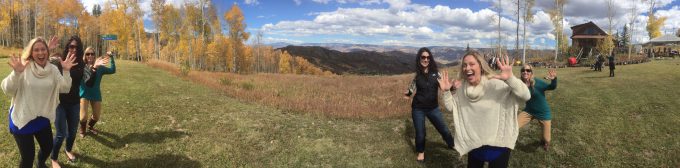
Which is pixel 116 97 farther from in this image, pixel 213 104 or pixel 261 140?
pixel 261 140

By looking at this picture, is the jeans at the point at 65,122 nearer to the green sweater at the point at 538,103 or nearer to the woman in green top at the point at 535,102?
the woman in green top at the point at 535,102

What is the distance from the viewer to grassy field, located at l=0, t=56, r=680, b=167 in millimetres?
7914

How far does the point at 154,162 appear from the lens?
7.53m

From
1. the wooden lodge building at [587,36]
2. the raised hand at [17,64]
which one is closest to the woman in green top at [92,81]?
the raised hand at [17,64]

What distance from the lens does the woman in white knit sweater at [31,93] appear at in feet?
15.4

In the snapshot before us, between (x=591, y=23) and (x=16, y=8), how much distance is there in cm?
8008

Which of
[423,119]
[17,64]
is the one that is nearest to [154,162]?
[17,64]

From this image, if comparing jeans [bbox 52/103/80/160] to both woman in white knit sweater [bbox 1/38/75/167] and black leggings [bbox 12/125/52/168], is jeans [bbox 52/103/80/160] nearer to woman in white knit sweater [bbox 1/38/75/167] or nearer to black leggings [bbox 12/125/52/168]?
black leggings [bbox 12/125/52/168]

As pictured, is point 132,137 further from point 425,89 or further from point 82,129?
point 425,89

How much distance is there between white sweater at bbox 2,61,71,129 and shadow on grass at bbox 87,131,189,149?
345 cm

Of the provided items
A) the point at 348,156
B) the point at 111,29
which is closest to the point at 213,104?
the point at 348,156

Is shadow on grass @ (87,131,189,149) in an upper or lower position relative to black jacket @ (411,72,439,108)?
lower

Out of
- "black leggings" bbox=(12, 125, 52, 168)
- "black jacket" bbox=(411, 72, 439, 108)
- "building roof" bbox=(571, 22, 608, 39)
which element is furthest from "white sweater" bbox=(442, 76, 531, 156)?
"building roof" bbox=(571, 22, 608, 39)

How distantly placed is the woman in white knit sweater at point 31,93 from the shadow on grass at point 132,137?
10.8 ft
